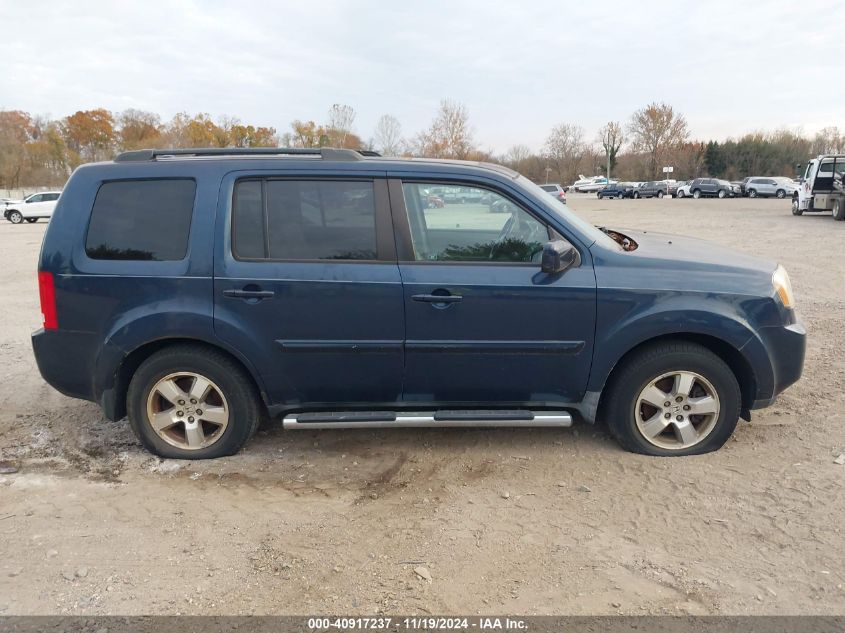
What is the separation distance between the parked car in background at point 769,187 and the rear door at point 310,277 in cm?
5249

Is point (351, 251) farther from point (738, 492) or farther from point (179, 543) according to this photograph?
point (738, 492)

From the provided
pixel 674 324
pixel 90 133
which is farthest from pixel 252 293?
pixel 90 133

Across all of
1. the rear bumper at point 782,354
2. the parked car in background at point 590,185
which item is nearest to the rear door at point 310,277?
the rear bumper at point 782,354

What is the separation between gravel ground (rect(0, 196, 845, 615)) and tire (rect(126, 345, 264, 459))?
14cm

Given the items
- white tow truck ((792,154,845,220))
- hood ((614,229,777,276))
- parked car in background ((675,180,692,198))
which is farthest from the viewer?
parked car in background ((675,180,692,198))

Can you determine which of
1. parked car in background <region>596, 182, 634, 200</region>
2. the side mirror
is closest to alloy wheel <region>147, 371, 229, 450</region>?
the side mirror

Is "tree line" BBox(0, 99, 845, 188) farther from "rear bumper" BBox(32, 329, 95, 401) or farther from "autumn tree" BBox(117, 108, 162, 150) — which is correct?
A: "rear bumper" BBox(32, 329, 95, 401)

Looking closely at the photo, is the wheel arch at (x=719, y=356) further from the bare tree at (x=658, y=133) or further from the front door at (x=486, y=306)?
the bare tree at (x=658, y=133)

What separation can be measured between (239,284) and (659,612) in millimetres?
2825

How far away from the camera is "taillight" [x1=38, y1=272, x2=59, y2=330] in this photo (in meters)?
3.81

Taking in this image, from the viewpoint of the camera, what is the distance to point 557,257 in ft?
11.8

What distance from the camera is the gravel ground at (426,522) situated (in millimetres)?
2727

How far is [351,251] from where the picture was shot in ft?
12.4

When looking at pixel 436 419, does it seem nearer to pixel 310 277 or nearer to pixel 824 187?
pixel 310 277
